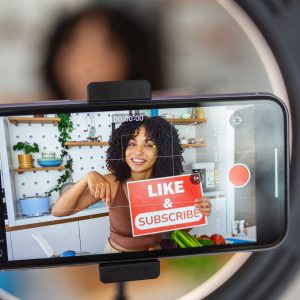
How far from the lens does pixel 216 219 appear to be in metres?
0.37

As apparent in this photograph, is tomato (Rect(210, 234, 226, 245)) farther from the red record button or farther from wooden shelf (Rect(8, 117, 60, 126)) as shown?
wooden shelf (Rect(8, 117, 60, 126))

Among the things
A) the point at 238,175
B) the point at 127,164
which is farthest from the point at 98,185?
the point at 238,175

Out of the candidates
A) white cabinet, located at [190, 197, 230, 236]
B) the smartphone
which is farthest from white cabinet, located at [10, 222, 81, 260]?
white cabinet, located at [190, 197, 230, 236]

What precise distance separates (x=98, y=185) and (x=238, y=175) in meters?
0.14

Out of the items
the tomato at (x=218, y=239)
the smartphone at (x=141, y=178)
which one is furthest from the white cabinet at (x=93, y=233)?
the tomato at (x=218, y=239)

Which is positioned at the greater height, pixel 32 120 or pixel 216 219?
pixel 32 120

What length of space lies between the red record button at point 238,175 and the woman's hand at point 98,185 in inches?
4.7

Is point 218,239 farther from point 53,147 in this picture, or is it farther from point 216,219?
point 53,147

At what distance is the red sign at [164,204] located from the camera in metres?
0.35

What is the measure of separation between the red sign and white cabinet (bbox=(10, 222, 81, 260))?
0.06 meters

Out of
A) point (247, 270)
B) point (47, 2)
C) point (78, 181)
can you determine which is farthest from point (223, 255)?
point (47, 2)

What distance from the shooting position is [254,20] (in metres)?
0.35

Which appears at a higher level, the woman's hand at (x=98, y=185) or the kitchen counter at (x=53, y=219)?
the woman's hand at (x=98, y=185)

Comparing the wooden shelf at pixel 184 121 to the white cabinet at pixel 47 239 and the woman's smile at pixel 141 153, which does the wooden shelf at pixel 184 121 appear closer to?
the woman's smile at pixel 141 153
